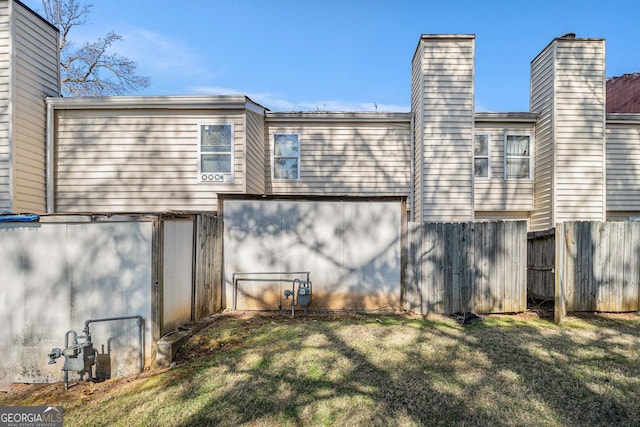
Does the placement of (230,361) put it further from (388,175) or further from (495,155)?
(495,155)

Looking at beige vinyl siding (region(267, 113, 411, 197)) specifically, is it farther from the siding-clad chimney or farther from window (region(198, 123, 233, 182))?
the siding-clad chimney

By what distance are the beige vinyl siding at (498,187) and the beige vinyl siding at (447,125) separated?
1.35 m

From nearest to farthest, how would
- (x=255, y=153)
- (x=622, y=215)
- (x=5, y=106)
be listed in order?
(x=5, y=106) → (x=255, y=153) → (x=622, y=215)

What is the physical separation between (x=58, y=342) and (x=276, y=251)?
3.97m

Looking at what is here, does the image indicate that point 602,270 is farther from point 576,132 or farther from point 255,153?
point 255,153

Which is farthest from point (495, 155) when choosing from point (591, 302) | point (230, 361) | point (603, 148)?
point (230, 361)

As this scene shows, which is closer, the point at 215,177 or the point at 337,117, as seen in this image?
the point at 215,177

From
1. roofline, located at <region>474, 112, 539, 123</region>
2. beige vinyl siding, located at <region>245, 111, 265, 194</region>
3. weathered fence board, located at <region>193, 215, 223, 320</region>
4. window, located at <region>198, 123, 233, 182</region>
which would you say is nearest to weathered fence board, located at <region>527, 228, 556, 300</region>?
roofline, located at <region>474, 112, 539, 123</region>

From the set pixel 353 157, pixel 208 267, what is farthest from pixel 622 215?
pixel 208 267

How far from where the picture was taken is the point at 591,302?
265 inches

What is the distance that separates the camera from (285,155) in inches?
414

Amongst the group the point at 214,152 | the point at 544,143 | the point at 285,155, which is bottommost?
the point at 214,152

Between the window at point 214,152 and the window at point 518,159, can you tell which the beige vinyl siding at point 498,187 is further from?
the window at point 214,152

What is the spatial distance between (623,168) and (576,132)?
2.29 m
